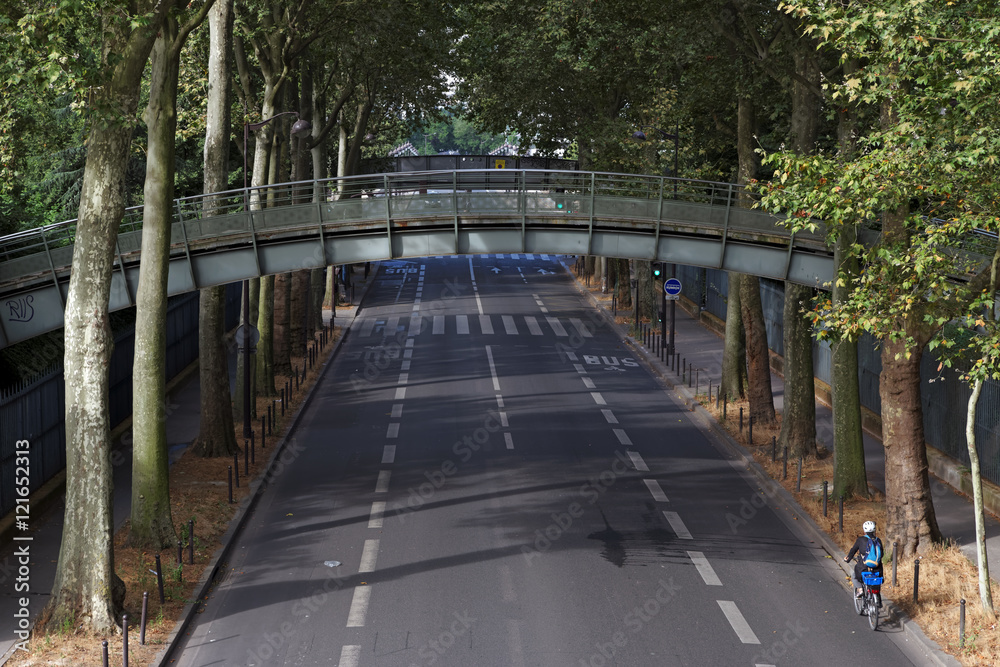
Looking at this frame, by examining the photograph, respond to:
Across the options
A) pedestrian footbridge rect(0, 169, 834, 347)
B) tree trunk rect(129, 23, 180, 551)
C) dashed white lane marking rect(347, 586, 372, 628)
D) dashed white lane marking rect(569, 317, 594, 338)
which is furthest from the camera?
dashed white lane marking rect(569, 317, 594, 338)

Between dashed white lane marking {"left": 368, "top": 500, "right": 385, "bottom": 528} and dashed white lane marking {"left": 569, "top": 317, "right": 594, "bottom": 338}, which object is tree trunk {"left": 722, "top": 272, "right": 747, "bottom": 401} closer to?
dashed white lane marking {"left": 368, "top": 500, "right": 385, "bottom": 528}

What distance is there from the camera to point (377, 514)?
59.2 ft

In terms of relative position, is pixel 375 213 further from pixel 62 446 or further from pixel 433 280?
pixel 433 280

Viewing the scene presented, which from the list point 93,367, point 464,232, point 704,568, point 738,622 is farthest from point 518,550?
point 464,232

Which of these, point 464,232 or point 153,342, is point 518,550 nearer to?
point 153,342

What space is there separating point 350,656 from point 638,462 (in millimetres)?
10809

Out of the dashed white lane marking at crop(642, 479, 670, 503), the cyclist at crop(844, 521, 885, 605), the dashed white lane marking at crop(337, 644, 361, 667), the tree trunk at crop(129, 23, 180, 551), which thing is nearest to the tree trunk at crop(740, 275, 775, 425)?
the dashed white lane marking at crop(642, 479, 670, 503)

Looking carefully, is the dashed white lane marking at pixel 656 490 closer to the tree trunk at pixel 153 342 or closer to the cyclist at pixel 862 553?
the cyclist at pixel 862 553

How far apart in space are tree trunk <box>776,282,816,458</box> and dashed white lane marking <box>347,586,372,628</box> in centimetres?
1046

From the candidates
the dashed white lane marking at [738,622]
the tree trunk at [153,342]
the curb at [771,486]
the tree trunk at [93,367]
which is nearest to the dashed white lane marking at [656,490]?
the curb at [771,486]

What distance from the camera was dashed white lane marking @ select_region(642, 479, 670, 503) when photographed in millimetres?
19031

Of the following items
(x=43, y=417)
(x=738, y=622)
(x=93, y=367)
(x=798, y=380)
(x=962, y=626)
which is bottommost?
(x=738, y=622)

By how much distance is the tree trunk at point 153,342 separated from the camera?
48.5 feet

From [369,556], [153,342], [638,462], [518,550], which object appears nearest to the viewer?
[153,342]
